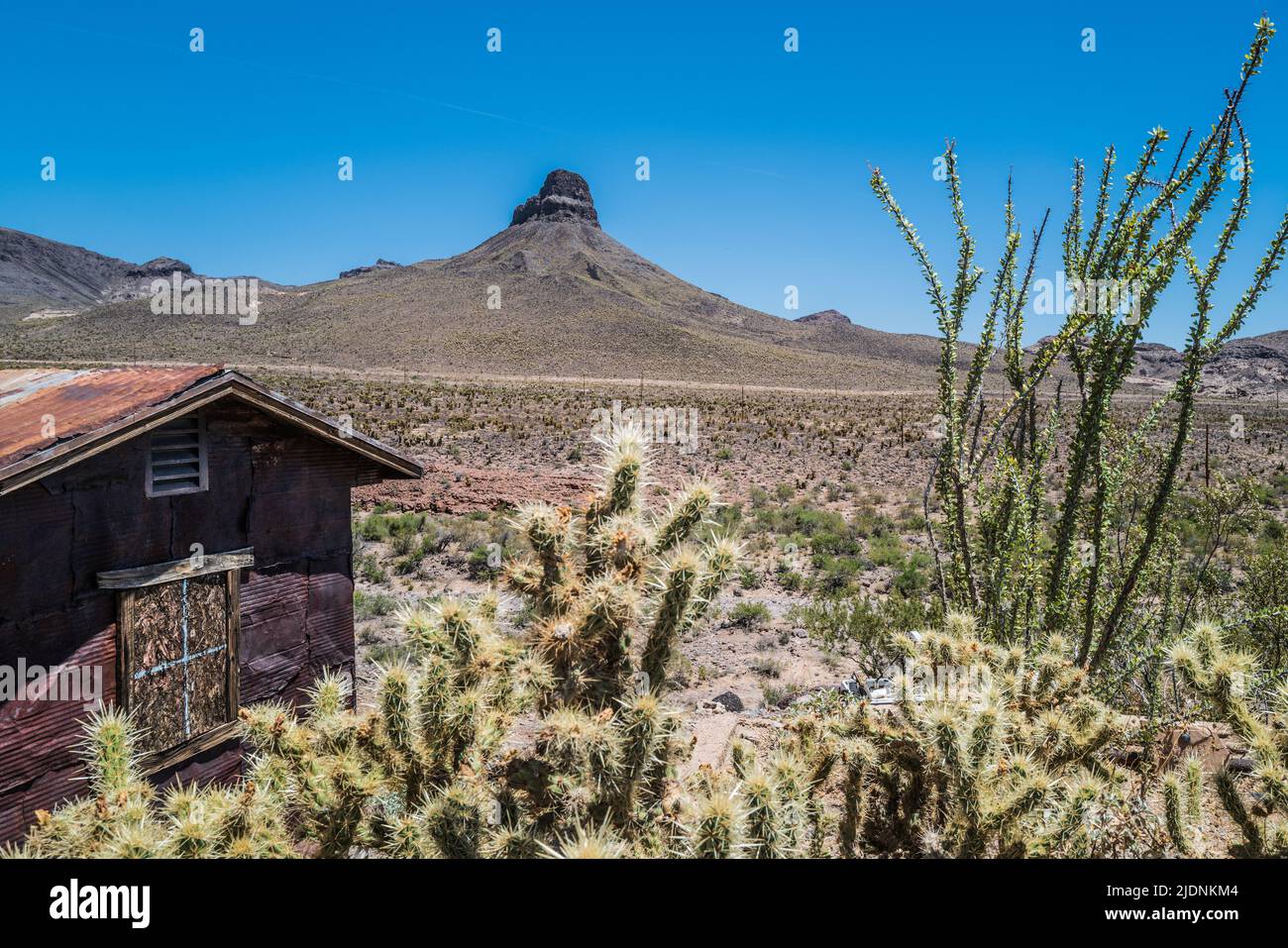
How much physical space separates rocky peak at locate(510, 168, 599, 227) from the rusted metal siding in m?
145

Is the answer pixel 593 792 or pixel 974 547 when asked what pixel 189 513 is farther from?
pixel 974 547

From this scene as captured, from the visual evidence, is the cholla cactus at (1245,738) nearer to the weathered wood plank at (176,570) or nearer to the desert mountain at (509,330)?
the weathered wood plank at (176,570)

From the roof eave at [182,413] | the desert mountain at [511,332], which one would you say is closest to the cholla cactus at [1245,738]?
the roof eave at [182,413]

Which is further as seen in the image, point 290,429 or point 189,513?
point 290,429

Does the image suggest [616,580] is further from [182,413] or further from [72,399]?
[72,399]

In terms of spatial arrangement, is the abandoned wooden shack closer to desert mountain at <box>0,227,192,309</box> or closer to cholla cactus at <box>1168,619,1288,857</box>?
cholla cactus at <box>1168,619,1288,857</box>

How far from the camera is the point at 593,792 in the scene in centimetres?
338

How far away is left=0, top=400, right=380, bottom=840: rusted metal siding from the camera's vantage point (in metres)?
4.62

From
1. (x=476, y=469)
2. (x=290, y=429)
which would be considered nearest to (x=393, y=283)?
(x=476, y=469)

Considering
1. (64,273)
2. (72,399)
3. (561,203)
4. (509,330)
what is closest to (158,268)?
(64,273)

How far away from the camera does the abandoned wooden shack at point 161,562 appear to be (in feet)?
15.2

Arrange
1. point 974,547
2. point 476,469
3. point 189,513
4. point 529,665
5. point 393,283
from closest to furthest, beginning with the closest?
point 529,665 → point 189,513 → point 974,547 → point 476,469 → point 393,283

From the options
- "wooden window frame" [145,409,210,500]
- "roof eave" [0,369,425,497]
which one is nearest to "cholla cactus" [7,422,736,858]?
"roof eave" [0,369,425,497]
